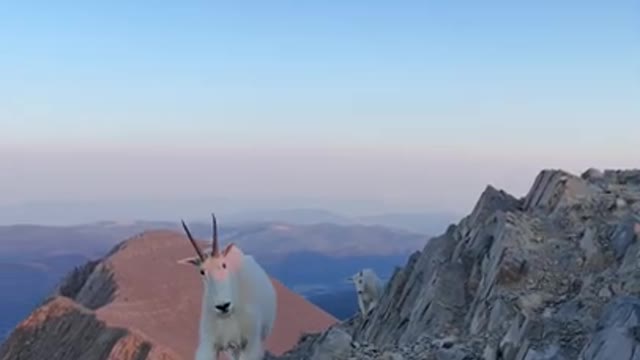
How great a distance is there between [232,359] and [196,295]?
4453 centimetres

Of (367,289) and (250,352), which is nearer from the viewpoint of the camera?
(250,352)

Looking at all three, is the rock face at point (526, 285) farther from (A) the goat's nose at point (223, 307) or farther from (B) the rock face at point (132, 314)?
(B) the rock face at point (132, 314)

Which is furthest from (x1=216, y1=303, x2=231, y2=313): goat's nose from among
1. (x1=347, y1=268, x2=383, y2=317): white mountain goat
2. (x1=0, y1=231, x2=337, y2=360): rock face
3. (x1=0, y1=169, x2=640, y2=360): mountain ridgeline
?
(x1=0, y1=231, x2=337, y2=360): rock face

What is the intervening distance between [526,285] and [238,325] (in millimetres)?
4307

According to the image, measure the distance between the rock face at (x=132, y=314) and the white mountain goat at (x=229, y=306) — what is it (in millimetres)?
25455

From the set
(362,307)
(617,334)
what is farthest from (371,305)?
(617,334)

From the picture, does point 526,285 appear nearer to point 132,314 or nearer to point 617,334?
point 617,334

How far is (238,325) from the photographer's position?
520 inches

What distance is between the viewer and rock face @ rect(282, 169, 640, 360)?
1177 centimetres

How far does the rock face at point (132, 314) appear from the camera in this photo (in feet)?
140

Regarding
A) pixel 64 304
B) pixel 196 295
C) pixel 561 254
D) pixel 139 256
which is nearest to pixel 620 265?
pixel 561 254

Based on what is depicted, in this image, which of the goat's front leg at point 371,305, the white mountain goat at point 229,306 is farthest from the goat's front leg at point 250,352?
the goat's front leg at point 371,305

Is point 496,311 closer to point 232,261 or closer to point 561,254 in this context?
point 561,254

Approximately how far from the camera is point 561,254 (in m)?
15.0
